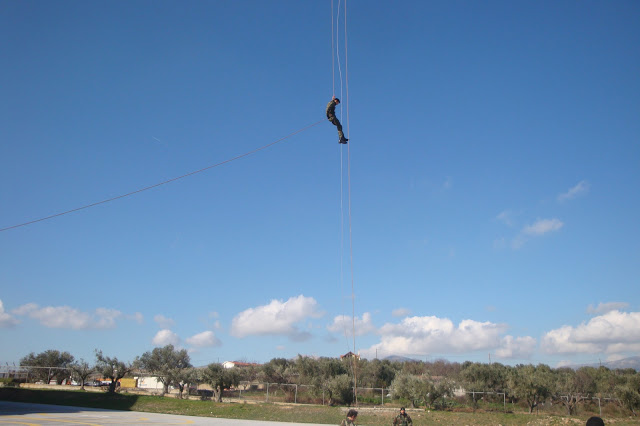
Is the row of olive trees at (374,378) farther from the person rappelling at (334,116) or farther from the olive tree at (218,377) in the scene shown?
the person rappelling at (334,116)

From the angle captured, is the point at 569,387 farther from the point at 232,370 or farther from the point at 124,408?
the point at 124,408

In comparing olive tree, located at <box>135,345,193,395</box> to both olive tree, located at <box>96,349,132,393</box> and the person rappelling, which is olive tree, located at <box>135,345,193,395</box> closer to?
olive tree, located at <box>96,349,132,393</box>

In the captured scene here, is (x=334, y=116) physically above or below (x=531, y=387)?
above

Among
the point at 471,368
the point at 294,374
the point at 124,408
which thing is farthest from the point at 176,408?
the point at 471,368

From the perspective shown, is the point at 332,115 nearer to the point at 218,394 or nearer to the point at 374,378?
the point at 218,394

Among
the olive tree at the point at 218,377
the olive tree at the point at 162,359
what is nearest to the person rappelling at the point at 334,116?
the olive tree at the point at 218,377

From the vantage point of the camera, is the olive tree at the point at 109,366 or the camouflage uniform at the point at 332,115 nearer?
the camouflage uniform at the point at 332,115

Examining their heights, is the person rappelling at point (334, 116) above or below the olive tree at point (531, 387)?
above

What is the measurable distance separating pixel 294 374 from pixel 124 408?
33.0m

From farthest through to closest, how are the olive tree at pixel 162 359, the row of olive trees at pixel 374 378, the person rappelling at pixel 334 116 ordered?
the olive tree at pixel 162 359 → the row of olive trees at pixel 374 378 → the person rappelling at pixel 334 116

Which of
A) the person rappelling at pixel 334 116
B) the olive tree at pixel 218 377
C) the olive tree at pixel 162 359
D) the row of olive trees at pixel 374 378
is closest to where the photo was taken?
the person rappelling at pixel 334 116

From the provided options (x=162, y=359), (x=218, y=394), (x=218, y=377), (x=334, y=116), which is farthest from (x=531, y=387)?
(x=162, y=359)

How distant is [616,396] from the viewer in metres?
39.1

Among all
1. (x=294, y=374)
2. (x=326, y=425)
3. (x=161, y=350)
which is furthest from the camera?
(x=294, y=374)
